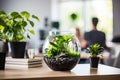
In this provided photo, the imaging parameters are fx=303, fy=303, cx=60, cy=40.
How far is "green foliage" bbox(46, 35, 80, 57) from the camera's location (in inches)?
72.8

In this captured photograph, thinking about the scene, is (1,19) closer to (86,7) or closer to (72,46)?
(72,46)

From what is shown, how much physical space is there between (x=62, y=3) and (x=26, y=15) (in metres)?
8.25

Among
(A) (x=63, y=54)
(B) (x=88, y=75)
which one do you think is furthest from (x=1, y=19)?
(B) (x=88, y=75)

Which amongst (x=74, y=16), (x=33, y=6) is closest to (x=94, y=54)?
(x=74, y=16)

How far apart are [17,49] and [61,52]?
0.41m

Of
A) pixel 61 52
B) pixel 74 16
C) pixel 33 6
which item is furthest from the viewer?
pixel 33 6

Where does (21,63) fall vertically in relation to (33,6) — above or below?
below

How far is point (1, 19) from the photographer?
1.98m

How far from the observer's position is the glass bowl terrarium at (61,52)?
1850 mm

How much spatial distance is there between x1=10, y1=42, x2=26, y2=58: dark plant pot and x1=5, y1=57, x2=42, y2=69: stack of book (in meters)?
0.06

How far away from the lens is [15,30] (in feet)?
6.66

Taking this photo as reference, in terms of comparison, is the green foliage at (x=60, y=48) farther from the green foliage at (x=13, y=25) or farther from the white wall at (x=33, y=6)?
the white wall at (x=33, y=6)

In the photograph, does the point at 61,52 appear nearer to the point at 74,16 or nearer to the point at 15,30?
the point at 15,30

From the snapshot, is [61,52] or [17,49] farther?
[17,49]
